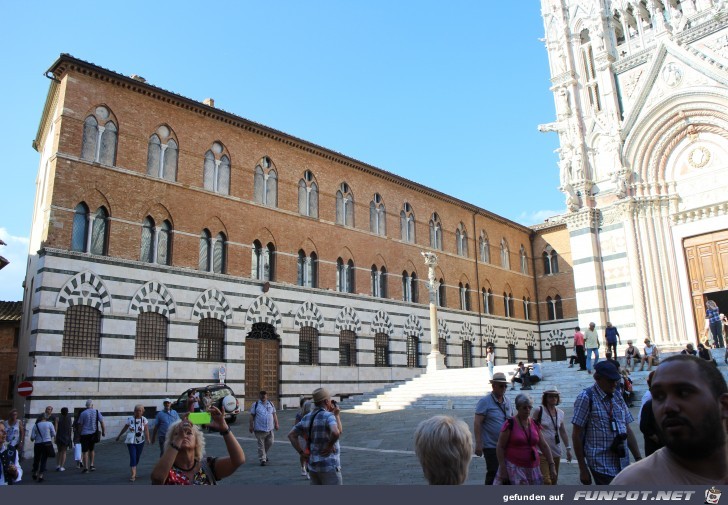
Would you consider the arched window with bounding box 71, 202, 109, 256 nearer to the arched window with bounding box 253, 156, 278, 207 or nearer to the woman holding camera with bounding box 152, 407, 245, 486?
the arched window with bounding box 253, 156, 278, 207

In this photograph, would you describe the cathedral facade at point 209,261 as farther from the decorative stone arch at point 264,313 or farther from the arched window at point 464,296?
the arched window at point 464,296

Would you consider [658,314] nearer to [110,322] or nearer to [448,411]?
[448,411]

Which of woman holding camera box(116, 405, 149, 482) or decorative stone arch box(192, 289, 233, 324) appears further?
decorative stone arch box(192, 289, 233, 324)

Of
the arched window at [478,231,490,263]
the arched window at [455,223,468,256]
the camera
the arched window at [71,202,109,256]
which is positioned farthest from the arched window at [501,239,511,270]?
the camera

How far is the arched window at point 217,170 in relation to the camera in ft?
82.3

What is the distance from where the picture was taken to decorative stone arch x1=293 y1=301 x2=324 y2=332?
88.1ft

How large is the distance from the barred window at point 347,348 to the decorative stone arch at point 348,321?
227 millimetres

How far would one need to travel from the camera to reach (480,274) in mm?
38250

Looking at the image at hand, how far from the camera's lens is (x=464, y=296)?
3694cm

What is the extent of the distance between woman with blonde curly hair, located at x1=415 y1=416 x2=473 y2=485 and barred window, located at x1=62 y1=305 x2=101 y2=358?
1908 cm

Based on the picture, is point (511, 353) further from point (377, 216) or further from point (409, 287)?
point (377, 216)

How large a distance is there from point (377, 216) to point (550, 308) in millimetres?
17148

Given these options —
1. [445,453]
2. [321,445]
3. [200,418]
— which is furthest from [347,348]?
[445,453]

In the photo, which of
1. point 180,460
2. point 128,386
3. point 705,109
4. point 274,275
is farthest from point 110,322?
point 705,109
